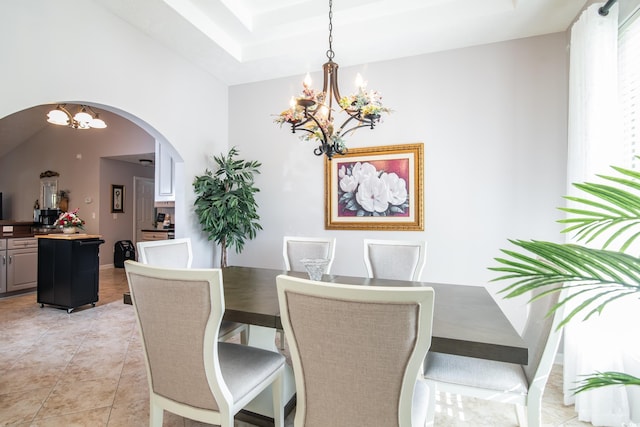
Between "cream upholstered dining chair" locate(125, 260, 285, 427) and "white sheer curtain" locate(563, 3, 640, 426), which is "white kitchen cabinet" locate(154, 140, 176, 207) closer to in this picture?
"cream upholstered dining chair" locate(125, 260, 285, 427)

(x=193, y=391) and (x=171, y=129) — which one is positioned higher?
(x=171, y=129)

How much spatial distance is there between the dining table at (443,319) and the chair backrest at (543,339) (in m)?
0.17

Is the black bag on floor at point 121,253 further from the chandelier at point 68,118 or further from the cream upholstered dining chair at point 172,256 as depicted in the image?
the cream upholstered dining chair at point 172,256

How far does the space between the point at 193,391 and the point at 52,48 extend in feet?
8.57

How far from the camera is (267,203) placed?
395 centimetres

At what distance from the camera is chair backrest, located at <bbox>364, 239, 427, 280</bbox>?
8.18 ft

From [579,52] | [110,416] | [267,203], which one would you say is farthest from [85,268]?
[579,52]

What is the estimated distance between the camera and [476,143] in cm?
309

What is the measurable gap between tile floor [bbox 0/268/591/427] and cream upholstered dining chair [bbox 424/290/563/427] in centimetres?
54

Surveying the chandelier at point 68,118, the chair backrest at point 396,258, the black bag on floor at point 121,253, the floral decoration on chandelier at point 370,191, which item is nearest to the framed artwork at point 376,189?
the floral decoration on chandelier at point 370,191

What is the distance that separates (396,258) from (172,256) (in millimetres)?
1783

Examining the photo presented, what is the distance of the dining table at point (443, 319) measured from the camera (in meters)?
1.22

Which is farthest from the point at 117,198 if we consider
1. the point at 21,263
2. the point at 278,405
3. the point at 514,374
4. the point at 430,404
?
the point at 514,374

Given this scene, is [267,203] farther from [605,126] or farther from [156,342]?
[605,126]
